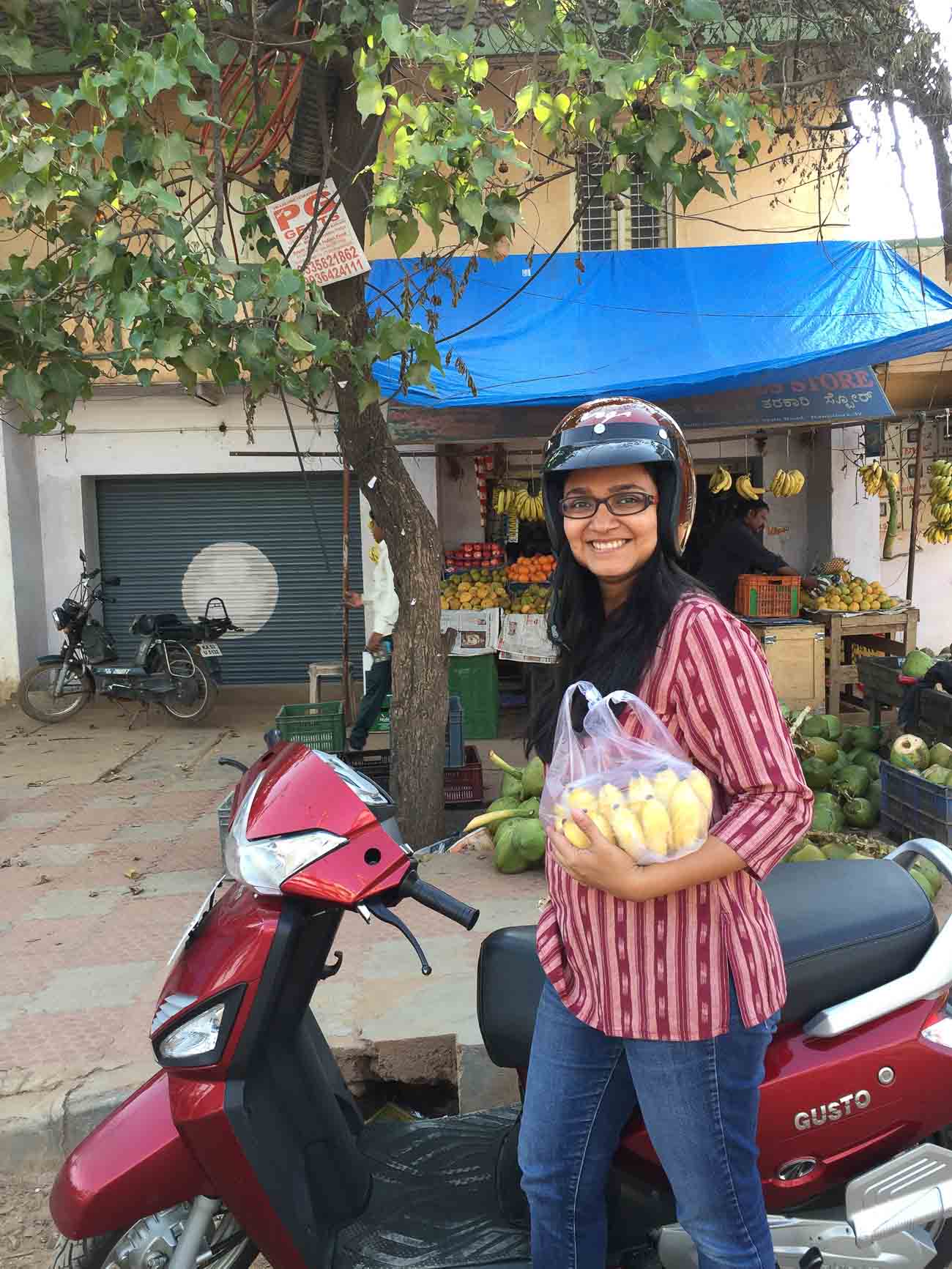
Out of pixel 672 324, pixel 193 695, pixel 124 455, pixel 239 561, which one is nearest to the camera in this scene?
pixel 672 324

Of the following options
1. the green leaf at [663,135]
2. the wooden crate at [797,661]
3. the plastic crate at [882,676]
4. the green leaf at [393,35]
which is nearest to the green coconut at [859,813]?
the plastic crate at [882,676]

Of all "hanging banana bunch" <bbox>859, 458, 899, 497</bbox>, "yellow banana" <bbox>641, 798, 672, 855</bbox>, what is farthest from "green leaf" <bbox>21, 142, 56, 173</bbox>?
"hanging banana bunch" <bbox>859, 458, 899, 497</bbox>

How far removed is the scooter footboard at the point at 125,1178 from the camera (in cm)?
188

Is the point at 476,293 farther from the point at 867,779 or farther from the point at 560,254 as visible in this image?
the point at 867,779

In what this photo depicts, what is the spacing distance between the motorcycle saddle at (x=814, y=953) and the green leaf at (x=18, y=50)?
3.52m

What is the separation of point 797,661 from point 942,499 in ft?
7.73

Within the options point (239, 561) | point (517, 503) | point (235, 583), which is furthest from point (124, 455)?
point (517, 503)

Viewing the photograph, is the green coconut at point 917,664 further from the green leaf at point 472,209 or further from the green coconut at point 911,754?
the green leaf at point 472,209

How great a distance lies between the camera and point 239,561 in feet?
34.9

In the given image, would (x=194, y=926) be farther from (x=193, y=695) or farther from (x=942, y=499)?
(x=942, y=499)

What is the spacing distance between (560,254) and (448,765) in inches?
221

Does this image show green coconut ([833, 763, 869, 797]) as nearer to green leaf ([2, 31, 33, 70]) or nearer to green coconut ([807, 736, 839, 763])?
green coconut ([807, 736, 839, 763])

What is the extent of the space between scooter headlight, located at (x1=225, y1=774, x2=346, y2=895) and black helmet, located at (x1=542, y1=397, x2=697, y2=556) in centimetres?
82

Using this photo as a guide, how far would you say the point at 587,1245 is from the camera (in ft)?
5.89
